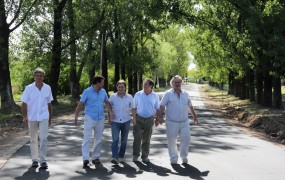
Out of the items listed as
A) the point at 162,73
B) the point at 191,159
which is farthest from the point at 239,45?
the point at 162,73

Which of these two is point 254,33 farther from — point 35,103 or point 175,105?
point 35,103

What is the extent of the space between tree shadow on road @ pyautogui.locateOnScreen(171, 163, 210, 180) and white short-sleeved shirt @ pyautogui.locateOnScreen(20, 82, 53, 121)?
2719 millimetres

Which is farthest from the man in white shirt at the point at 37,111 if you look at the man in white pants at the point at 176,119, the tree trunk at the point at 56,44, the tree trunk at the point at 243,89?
the tree trunk at the point at 243,89

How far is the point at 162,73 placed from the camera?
80938 millimetres

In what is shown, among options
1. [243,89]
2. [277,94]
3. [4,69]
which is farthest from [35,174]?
[243,89]

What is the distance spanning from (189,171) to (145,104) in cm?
167

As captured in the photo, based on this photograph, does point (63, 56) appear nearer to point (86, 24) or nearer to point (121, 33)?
point (86, 24)

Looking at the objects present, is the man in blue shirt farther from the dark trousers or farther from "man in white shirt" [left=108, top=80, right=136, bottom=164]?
the dark trousers

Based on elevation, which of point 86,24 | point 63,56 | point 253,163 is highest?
point 86,24

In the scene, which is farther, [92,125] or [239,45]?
[239,45]

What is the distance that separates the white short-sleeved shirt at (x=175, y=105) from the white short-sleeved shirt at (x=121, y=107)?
0.68 m

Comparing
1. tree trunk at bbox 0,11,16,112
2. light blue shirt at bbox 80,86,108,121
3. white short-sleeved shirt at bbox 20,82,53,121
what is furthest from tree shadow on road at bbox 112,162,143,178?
tree trunk at bbox 0,11,16,112

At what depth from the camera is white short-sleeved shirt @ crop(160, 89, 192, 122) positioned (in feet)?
29.9

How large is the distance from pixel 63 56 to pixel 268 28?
1515 cm
